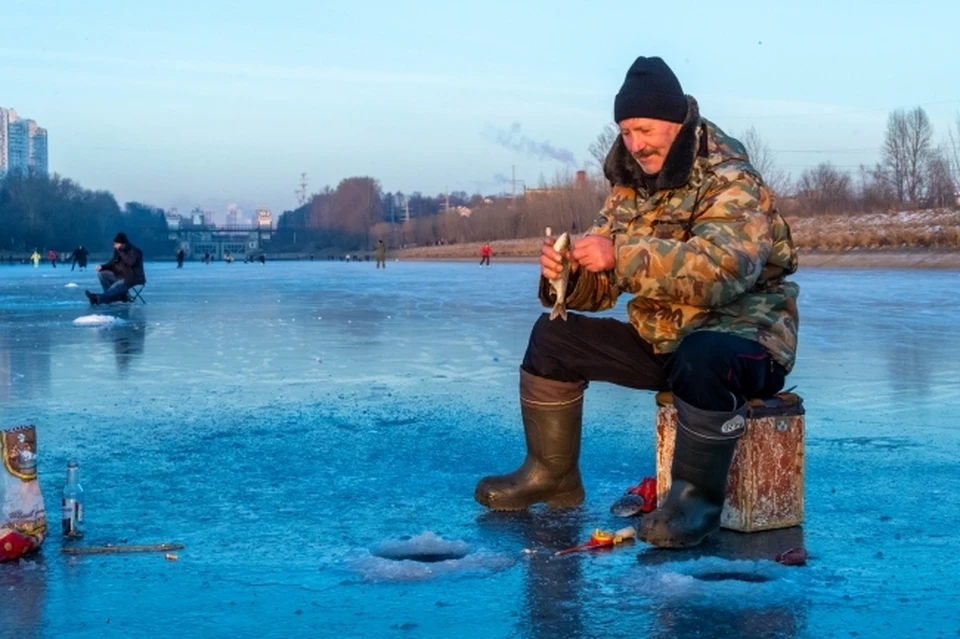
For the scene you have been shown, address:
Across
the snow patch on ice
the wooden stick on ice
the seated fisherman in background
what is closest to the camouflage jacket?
the wooden stick on ice

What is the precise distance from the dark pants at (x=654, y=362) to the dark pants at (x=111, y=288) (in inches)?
720

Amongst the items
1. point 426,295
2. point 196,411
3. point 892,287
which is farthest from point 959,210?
point 196,411

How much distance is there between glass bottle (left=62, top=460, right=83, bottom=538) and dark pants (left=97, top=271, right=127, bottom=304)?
1812 centimetres

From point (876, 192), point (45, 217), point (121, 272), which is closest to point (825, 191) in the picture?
point (876, 192)

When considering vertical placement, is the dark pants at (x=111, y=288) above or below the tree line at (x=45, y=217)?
below

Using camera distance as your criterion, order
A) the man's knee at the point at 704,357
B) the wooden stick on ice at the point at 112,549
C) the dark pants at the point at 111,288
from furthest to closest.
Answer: the dark pants at the point at 111,288
the man's knee at the point at 704,357
the wooden stick on ice at the point at 112,549

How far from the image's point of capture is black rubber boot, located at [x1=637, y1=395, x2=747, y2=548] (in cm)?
414

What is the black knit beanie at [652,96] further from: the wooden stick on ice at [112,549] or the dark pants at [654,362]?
the wooden stick on ice at [112,549]

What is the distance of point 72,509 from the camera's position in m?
4.25

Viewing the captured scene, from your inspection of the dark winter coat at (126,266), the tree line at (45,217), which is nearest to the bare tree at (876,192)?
the dark winter coat at (126,266)

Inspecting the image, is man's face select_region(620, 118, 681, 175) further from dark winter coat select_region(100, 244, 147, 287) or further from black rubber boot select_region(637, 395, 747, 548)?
dark winter coat select_region(100, 244, 147, 287)

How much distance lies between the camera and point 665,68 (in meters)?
4.45

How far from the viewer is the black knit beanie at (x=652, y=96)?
4375mm

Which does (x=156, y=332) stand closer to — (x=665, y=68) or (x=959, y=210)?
(x=665, y=68)
